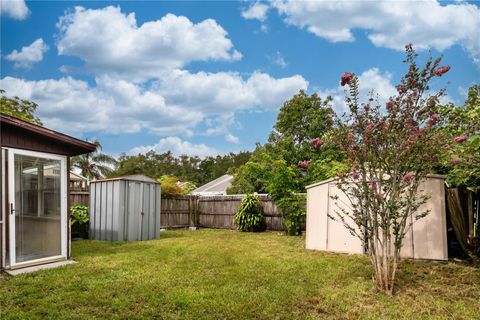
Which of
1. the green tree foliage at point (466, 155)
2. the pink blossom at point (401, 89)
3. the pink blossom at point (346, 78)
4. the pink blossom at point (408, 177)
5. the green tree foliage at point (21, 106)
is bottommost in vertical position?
the pink blossom at point (408, 177)

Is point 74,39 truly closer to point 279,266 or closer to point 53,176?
point 53,176

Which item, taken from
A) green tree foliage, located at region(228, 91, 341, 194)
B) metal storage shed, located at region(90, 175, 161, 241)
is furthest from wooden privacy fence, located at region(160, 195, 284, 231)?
green tree foliage, located at region(228, 91, 341, 194)

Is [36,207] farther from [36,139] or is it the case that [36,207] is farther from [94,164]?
[94,164]

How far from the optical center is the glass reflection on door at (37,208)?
5.84m

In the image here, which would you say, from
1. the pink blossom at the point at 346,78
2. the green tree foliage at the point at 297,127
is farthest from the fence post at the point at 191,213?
the pink blossom at the point at 346,78

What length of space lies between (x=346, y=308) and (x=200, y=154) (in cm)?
4505

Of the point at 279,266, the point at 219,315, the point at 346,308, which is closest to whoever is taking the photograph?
the point at 219,315

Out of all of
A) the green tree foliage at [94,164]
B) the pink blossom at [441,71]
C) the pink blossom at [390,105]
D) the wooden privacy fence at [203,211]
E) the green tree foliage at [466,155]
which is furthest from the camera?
the green tree foliage at [94,164]

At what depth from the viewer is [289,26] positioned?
1098 centimetres

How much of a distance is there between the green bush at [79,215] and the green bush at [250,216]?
211 inches

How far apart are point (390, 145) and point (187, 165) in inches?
1740

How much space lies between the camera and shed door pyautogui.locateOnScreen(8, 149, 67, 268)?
18.8 ft

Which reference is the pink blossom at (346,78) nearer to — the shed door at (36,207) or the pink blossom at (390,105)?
the pink blossom at (390,105)

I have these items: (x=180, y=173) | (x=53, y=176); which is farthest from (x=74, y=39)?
(x=180, y=173)
